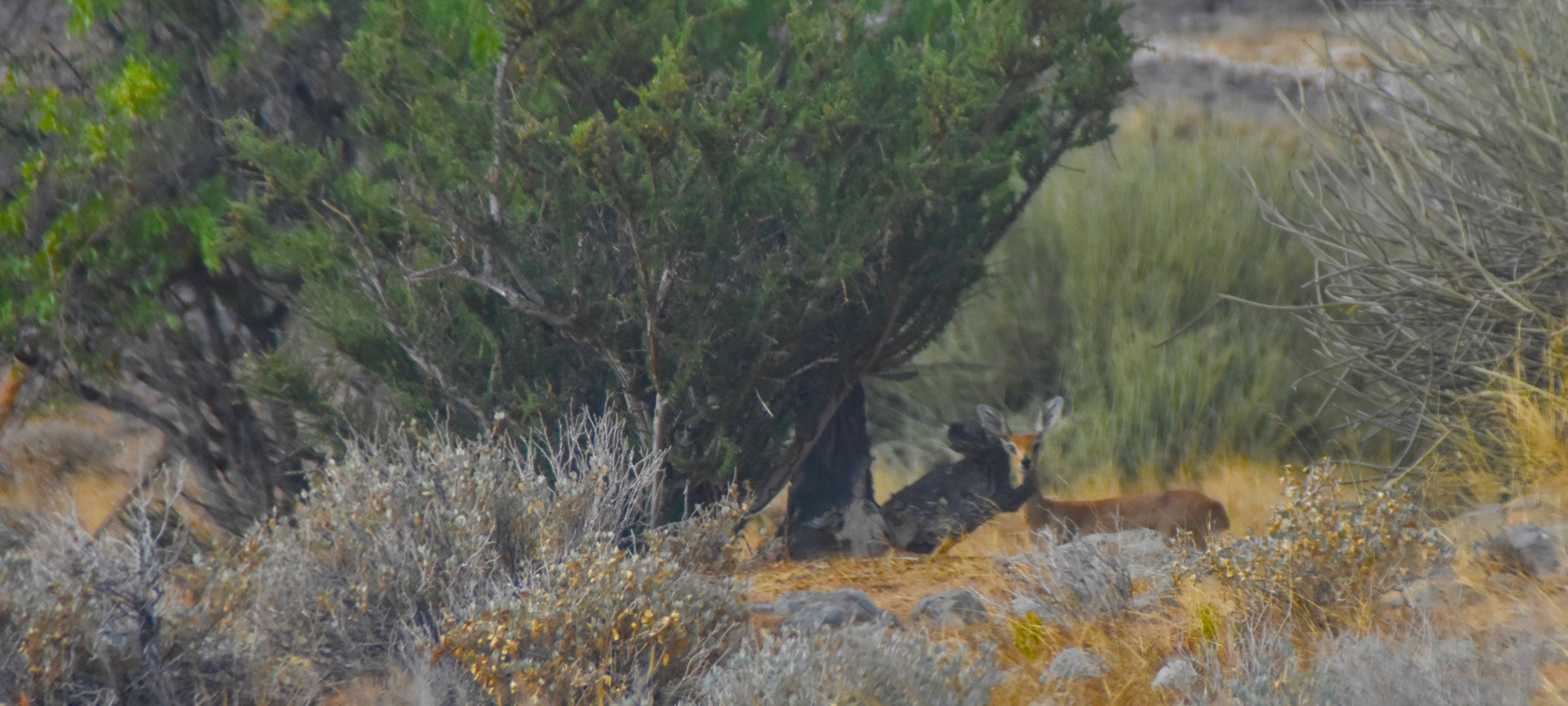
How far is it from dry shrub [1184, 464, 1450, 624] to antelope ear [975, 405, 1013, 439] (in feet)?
7.63

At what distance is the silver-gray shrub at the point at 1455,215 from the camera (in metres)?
4.72

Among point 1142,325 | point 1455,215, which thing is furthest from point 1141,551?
point 1142,325

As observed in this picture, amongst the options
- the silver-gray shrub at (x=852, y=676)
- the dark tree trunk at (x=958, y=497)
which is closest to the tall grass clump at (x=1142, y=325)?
the dark tree trunk at (x=958, y=497)

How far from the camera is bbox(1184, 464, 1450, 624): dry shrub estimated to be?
152 inches

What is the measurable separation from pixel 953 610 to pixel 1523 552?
73.9 inches

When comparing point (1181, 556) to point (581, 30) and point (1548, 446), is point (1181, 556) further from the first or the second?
point (581, 30)

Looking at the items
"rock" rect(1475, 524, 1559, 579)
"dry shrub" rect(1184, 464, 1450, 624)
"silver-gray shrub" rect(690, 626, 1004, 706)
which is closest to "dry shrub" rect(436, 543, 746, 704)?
"silver-gray shrub" rect(690, 626, 1004, 706)

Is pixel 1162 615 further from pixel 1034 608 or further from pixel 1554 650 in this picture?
pixel 1554 650

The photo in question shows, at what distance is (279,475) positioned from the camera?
618 centimetres

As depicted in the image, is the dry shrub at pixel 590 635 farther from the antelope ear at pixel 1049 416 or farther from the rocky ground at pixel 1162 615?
the antelope ear at pixel 1049 416

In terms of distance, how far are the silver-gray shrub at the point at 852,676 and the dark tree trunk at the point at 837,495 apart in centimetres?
322

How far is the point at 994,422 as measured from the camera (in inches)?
252

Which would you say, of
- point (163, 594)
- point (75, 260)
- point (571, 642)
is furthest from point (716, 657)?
point (75, 260)

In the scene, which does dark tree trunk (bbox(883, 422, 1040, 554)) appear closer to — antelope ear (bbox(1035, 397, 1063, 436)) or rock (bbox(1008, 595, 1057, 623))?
antelope ear (bbox(1035, 397, 1063, 436))
